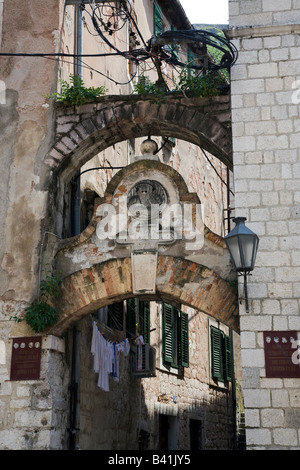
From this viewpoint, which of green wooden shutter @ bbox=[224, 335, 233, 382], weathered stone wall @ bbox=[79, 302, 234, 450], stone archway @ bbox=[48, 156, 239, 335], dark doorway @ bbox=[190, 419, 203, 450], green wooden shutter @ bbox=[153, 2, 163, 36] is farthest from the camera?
green wooden shutter @ bbox=[224, 335, 233, 382]

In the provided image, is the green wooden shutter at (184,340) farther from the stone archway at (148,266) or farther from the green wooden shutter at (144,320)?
the stone archway at (148,266)

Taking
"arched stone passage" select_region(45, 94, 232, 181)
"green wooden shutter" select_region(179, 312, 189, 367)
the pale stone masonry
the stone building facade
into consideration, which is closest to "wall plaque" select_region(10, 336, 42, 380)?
the stone building facade

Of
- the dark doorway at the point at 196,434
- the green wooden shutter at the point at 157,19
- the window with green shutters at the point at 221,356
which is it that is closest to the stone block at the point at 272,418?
the dark doorway at the point at 196,434

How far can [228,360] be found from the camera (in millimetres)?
18547

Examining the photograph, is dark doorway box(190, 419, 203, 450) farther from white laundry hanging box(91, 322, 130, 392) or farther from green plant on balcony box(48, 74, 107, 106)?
green plant on balcony box(48, 74, 107, 106)

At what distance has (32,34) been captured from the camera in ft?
34.9

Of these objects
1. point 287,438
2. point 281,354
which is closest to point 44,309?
point 281,354

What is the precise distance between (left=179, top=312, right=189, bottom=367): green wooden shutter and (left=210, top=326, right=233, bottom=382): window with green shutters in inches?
73.4

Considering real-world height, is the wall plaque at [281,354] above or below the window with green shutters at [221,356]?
below

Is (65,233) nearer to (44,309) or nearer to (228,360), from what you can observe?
(44,309)

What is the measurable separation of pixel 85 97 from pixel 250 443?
17.2 feet

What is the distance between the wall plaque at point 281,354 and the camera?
324 inches

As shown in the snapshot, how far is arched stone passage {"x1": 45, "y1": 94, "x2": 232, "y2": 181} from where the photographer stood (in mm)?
9891

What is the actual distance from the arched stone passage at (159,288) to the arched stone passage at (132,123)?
1601 mm
